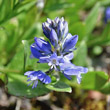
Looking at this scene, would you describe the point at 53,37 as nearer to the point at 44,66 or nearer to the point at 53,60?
the point at 53,60

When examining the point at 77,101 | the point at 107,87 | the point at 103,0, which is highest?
the point at 103,0

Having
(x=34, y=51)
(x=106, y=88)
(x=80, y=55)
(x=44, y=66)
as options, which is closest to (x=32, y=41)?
(x=44, y=66)

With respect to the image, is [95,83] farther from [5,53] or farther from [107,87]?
[5,53]

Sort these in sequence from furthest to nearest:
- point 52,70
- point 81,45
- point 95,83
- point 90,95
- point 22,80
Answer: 1. point 90,95
2. point 81,45
3. point 95,83
4. point 22,80
5. point 52,70

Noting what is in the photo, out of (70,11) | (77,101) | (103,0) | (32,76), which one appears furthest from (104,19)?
(32,76)

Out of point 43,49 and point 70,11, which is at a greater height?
point 70,11

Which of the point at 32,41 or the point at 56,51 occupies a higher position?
the point at 32,41

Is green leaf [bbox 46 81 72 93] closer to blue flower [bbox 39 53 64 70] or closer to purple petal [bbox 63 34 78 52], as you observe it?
blue flower [bbox 39 53 64 70]
